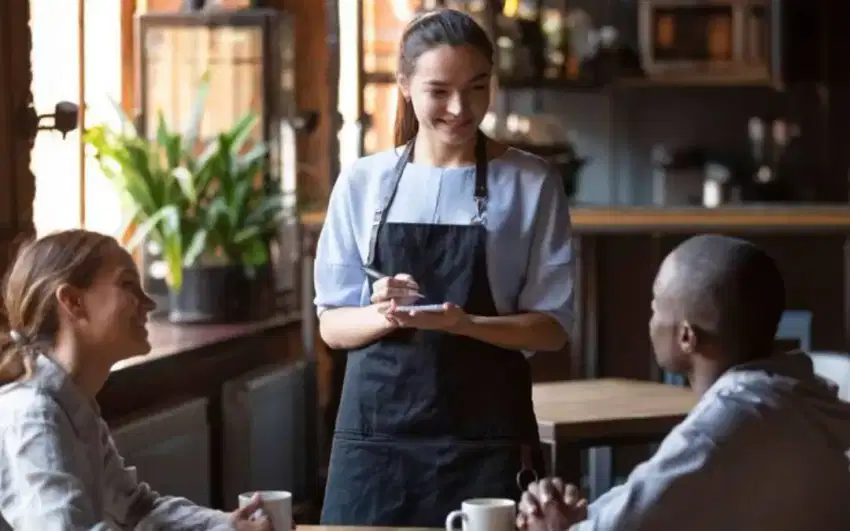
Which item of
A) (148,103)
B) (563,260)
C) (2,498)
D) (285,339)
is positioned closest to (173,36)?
(148,103)

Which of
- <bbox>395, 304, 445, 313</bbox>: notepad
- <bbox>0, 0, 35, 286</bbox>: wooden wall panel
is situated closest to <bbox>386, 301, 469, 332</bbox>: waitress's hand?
<bbox>395, 304, 445, 313</bbox>: notepad

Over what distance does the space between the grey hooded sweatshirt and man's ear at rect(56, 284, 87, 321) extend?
672mm

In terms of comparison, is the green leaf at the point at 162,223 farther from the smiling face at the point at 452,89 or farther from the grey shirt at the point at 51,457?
the grey shirt at the point at 51,457

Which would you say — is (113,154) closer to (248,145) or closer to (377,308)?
(248,145)

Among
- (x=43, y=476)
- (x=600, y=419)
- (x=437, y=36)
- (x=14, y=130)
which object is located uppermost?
(x=437, y=36)

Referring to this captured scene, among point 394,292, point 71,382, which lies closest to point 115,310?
point 71,382

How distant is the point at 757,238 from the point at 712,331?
350 centimetres

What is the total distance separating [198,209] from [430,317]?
202cm

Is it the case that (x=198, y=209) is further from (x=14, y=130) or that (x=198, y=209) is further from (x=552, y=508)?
(x=552, y=508)

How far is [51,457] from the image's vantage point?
5.15ft

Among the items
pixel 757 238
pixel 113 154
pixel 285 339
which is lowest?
pixel 285 339

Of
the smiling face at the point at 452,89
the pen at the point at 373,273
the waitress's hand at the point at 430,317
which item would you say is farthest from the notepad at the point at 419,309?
the smiling face at the point at 452,89

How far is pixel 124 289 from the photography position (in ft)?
5.79

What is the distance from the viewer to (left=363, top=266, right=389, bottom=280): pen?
2191 mm
